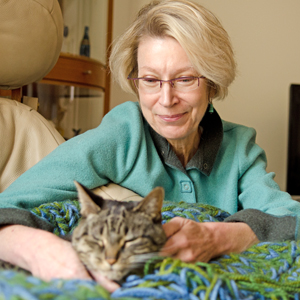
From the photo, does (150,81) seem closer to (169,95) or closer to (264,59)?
(169,95)

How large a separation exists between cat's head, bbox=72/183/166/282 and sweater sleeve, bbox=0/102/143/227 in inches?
9.2

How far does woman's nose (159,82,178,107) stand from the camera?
3.68 feet

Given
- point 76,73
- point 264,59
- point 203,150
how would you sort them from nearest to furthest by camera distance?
point 203,150 → point 76,73 → point 264,59

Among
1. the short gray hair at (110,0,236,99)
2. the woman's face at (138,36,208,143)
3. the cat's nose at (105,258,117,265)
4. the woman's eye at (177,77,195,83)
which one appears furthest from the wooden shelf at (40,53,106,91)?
the cat's nose at (105,258,117,265)

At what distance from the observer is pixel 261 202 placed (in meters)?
1.15

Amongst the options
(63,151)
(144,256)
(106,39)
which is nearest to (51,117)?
(106,39)

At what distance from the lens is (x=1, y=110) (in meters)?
1.31

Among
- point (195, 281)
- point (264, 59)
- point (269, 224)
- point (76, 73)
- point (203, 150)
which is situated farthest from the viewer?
point (264, 59)

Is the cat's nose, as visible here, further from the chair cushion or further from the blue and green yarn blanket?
the chair cushion

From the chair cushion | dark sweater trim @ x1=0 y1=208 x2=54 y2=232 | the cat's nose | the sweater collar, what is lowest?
dark sweater trim @ x1=0 y1=208 x2=54 y2=232

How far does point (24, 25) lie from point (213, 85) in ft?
2.25

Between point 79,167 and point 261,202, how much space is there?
1.88 ft

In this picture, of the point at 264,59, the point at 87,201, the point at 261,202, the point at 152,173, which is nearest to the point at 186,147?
the point at 152,173

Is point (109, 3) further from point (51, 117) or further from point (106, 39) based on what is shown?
point (51, 117)
